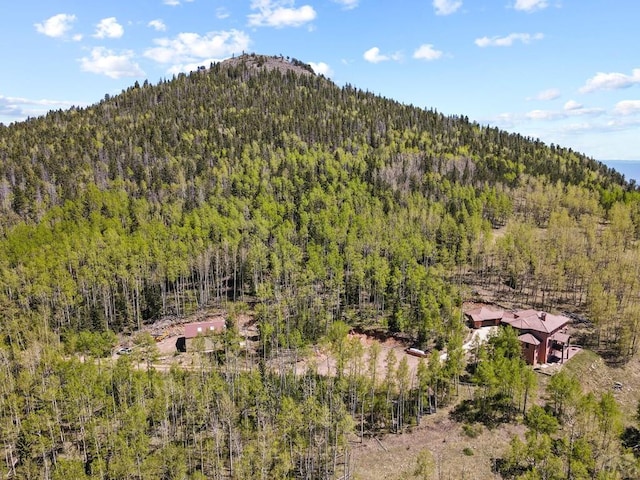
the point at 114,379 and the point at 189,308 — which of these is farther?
the point at 189,308

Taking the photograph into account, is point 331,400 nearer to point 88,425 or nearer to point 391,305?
point 88,425

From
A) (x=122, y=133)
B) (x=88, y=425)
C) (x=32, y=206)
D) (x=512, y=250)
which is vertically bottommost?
(x=88, y=425)

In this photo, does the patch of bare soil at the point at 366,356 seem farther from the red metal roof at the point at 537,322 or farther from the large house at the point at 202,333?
the red metal roof at the point at 537,322

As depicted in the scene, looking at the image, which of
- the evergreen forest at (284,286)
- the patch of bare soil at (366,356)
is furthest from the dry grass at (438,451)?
the patch of bare soil at (366,356)

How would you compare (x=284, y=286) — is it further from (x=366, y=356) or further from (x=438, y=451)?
(x=438, y=451)

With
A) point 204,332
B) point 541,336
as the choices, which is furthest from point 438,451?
point 204,332

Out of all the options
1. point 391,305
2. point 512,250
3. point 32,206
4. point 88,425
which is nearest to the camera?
point 88,425

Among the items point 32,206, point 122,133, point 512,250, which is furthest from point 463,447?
point 122,133
